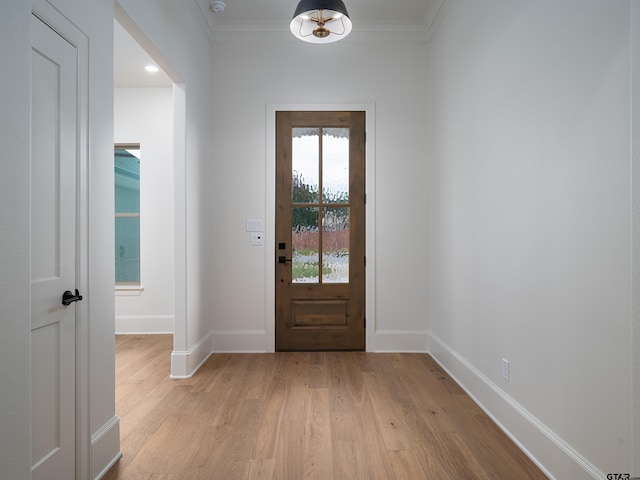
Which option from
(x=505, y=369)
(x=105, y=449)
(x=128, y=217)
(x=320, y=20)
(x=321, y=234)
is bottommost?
(x=105, y=449)

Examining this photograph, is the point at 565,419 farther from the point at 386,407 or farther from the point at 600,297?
the point at 386,407

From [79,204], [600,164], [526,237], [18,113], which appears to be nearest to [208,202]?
[79,204]

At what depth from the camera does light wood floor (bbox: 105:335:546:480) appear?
74.3 inches

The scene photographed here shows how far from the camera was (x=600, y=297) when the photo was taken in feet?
5.04

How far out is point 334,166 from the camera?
3.82 metres

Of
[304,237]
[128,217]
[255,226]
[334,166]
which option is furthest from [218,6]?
[128,217]

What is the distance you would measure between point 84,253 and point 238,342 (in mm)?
2272

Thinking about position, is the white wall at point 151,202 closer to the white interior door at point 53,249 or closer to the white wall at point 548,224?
the white interior door at point 53,249

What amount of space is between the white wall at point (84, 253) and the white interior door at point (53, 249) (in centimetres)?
9

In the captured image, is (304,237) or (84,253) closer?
(84,253)

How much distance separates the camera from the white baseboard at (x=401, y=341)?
3.80m

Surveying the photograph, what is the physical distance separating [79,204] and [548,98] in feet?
7.53

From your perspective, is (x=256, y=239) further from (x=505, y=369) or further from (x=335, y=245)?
(x=505, y=369)

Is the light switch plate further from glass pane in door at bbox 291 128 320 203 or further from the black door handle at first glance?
the black door handle
